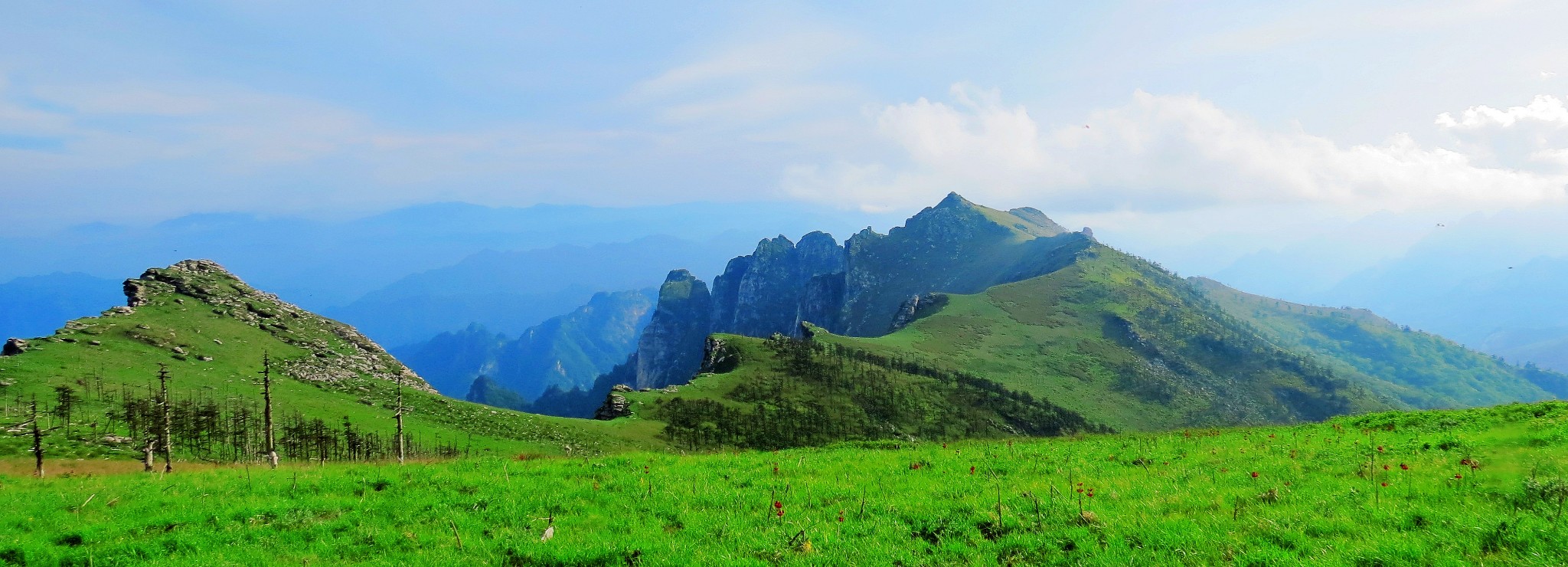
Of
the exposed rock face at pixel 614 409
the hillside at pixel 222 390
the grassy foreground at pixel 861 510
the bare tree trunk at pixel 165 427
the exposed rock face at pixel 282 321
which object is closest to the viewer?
the grassy foreground at pixel 861 510

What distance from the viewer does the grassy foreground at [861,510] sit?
1138 centimetres

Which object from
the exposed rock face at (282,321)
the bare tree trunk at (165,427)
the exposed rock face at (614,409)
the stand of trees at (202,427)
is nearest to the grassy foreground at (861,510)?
the bare tree trunk at (165,427)

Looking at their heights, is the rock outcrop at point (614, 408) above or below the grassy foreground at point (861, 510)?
below

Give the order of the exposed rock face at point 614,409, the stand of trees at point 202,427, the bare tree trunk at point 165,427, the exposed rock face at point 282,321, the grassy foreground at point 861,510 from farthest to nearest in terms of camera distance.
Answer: the exposed rock face at point 614,409, the exposed rock face at point 282,321, the stand of trees at point 202,427, the bare tree trunk at point 165,427, the grassy foreground at point 861,510

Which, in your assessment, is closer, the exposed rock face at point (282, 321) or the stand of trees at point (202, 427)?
the stand of trees at point (202, 427)

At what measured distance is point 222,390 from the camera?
12662 centimetres

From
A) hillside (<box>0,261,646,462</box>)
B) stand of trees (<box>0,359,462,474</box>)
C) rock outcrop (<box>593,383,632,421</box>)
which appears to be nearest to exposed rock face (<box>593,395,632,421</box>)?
rock outcrop (<box>593,383,632,421</box>)

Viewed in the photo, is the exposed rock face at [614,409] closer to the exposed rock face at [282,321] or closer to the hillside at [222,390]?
the hillside at [222,390]

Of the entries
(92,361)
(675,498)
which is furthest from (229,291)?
(675,498)

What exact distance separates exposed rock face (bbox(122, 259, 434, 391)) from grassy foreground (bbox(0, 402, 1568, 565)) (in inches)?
6547

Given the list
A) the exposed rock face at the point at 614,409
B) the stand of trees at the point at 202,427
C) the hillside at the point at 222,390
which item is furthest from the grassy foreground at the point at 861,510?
the exposed rock face at the point at 614,409

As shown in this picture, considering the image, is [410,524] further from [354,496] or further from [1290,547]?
[1290,547]

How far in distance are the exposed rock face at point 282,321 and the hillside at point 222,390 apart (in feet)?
1.65

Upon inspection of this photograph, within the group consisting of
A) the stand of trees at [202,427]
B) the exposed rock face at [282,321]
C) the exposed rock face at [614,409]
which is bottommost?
the exposed rock face at [614,409]
